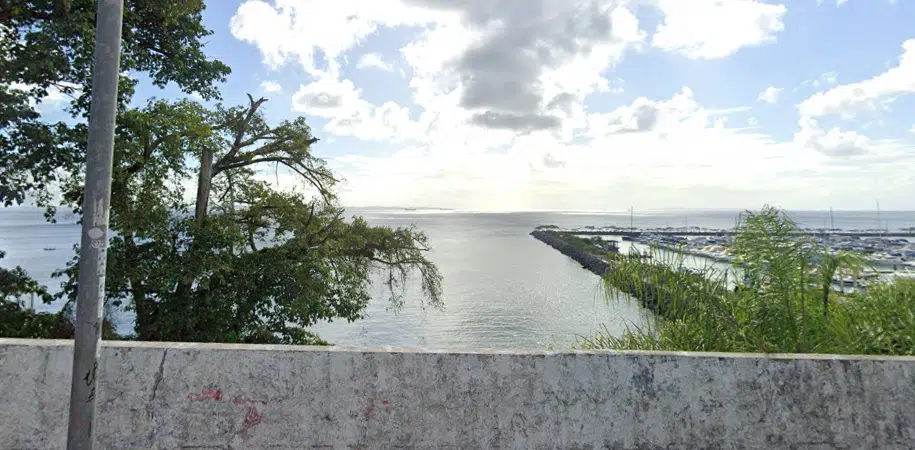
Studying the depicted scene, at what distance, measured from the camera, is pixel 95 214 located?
2.23 meters

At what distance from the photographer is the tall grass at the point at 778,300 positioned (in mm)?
4320

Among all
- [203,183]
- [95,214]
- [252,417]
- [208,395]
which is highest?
[203,183]

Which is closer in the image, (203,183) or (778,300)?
(778,300)

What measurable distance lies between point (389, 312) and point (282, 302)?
679 inches

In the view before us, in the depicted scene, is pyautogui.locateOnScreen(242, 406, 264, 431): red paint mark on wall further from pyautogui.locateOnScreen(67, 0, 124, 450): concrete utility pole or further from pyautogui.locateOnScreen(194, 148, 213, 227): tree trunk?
pyautogui.locateOnScreen(194, 148, 213, 227): tree trunk

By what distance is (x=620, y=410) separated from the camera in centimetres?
303

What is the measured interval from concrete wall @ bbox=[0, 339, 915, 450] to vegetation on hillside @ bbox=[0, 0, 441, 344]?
785cm

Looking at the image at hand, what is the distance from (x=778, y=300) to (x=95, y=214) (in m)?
5.24

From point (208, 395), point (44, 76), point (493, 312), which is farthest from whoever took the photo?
point (493, 312)

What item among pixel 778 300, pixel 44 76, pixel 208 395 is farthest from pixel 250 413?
pixel 44 76

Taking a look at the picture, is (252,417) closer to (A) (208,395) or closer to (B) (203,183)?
(A) (208,395)

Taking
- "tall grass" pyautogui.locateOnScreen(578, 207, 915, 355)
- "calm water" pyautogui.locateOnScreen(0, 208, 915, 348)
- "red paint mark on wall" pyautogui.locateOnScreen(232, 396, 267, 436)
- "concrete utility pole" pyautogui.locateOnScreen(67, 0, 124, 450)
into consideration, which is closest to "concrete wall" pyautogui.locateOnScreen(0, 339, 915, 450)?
"red paint mark on wall" pyautogui.locateOnScreen(232, 396, 267, 436)

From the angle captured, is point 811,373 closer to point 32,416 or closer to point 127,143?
point 32,416

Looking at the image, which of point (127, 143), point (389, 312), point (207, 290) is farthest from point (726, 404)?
point (389, 312)
